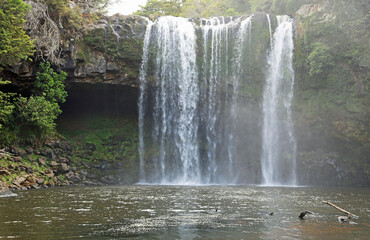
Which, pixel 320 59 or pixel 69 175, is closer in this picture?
pixel 69 175

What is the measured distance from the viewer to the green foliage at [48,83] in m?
23.2

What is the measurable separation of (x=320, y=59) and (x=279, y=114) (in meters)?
4.98

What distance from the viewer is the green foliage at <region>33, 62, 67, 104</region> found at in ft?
76.0

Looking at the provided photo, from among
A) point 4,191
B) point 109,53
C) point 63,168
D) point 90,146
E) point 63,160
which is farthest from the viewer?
point 90,146

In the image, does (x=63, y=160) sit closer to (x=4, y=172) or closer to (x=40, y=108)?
(x=40, y=108)

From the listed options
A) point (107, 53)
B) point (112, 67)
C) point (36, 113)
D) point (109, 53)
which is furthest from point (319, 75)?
point (36, 113)

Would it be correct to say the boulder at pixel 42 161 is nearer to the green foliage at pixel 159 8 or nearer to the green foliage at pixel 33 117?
the green foliage at pixel 33 117

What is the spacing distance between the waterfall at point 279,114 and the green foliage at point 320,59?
1.90 metres

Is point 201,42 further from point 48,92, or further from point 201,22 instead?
point 48,92

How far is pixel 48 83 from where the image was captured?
2320cm

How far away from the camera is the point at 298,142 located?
27.4 m

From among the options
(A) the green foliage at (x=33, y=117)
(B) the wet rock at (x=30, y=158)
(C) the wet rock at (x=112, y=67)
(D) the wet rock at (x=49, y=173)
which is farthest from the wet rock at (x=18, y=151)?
(C) the wet rock at (x=112, y=67)

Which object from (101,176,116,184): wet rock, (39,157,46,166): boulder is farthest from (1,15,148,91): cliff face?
(101,176,116,184): wet rock

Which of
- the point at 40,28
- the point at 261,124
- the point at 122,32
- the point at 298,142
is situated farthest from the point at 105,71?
the point at 298,142
